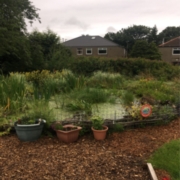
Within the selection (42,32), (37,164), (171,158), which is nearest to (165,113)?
(171,158)

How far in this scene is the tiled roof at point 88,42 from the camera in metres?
33.9

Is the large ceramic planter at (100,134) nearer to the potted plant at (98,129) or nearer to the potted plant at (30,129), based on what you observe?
the potted plant at (98,129)

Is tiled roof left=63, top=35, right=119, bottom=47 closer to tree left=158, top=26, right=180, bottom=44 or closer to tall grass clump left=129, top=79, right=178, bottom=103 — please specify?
tree left=158, top=26, right=180, bottom=44

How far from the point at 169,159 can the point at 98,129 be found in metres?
1.23

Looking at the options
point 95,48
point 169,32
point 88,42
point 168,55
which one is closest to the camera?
point 168,55

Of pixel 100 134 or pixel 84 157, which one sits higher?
pixel 100 134

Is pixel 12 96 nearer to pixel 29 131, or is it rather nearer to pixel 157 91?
pixel 29 131

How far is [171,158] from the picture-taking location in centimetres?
265

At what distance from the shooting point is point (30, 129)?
331cm

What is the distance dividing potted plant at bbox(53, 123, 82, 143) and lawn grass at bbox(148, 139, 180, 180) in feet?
4.00

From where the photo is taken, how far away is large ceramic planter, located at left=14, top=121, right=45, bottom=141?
330cm

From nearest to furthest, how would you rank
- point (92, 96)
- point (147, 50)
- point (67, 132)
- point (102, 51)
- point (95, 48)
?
point (67, 132) < point (92, 96) < point (147, 50) < point (95, 48) < point (102, 51)

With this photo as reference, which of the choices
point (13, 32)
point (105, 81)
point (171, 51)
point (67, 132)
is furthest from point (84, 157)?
point (171, 51)

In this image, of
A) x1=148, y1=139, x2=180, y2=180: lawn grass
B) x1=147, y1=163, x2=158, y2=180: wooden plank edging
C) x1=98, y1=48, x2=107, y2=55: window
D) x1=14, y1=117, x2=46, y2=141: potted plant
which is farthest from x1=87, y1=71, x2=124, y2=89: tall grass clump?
x1=98, y1=48, x2=107, y2=55: window
